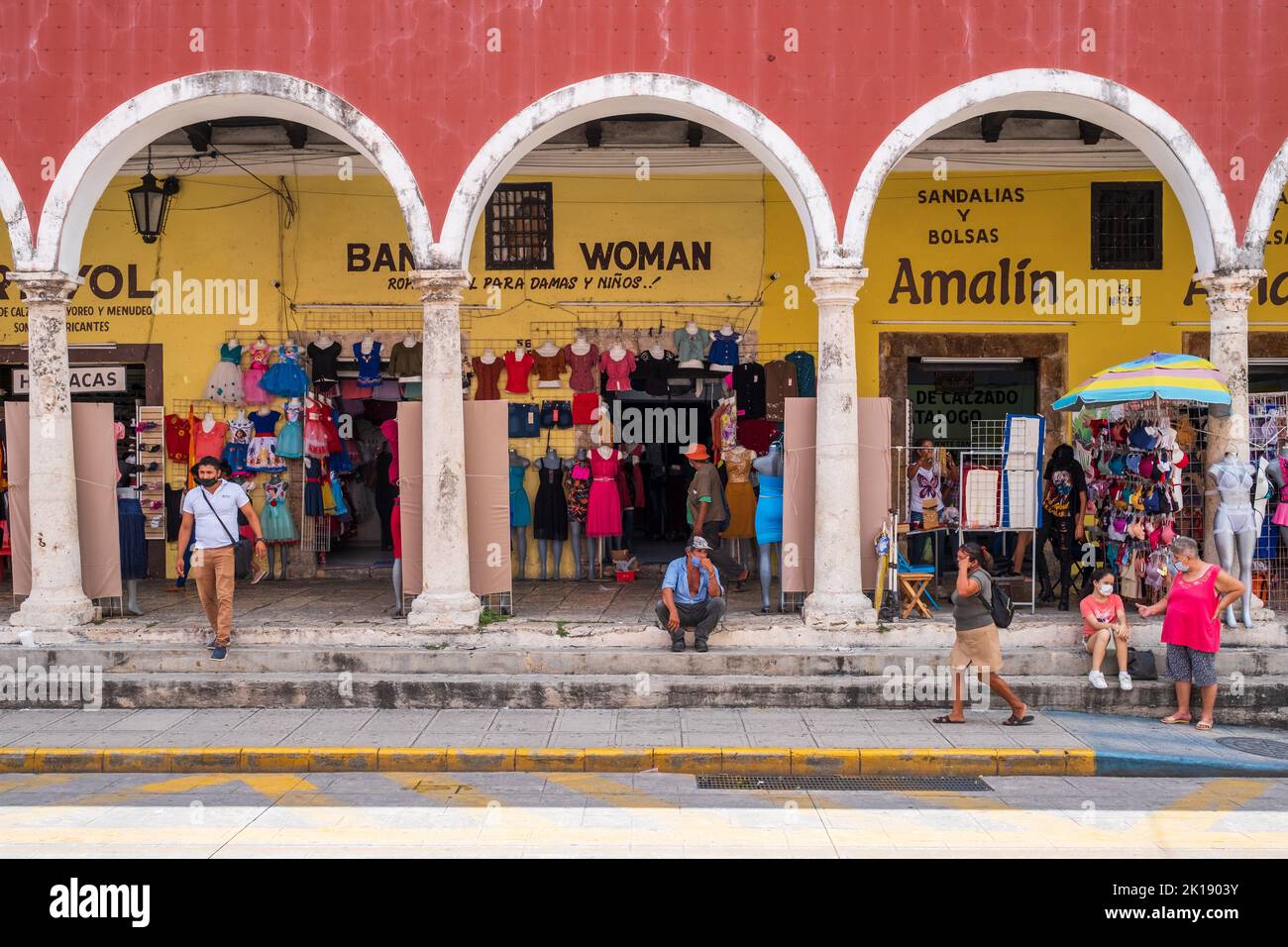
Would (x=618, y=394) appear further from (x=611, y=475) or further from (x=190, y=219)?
(x=190, y=219)

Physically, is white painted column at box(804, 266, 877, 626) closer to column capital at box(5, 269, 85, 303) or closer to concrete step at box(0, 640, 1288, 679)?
concrete step at box(0, 640, 1288, 679)

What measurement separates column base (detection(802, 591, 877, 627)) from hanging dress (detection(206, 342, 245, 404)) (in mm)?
7269

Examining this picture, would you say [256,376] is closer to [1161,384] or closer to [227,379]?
[227,379]

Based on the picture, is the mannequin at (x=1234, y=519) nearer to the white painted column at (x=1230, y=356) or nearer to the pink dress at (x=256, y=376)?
the white painted column at (x=1230, y=356)

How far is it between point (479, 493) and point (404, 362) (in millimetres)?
3310

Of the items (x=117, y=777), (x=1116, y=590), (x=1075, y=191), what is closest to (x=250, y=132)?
(x=117, y=777)

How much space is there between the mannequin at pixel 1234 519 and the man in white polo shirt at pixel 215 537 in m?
8.17

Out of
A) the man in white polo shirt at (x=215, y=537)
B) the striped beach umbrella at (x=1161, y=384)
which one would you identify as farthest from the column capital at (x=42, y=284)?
the striped beach umbrella at (x=1161, y=384)

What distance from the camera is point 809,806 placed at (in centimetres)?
673

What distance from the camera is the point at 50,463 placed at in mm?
9398

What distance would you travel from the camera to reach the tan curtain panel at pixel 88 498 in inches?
383

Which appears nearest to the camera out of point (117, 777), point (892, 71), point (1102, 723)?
point (117, 777)

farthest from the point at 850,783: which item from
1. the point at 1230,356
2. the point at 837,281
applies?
the point at 1230,356

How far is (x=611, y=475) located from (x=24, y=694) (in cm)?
617
